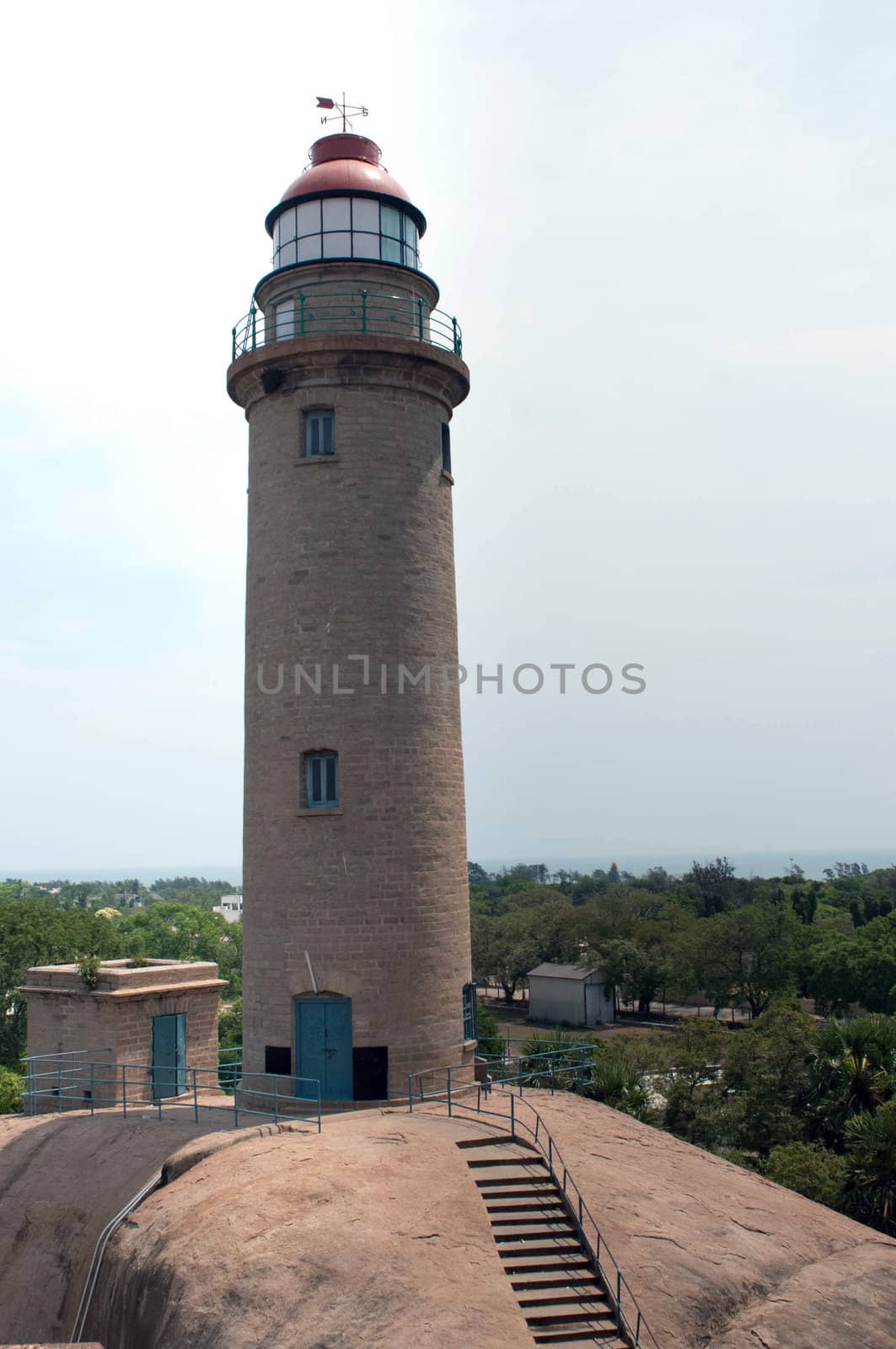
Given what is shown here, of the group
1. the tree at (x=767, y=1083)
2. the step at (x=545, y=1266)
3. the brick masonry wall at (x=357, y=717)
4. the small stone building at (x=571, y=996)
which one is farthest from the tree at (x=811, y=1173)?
the small stone building at (x=571, y=996)

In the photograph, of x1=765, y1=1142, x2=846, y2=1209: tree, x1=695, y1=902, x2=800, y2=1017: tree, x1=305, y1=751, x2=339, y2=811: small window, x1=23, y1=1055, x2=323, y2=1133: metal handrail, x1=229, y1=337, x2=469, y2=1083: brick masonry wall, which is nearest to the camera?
x1=23, y1=1055, x2=323, y2=1133: metal handrail

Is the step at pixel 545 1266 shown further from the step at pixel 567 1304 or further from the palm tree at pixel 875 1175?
the palm tree at pixel 875 1175

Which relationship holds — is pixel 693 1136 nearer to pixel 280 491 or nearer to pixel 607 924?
pixel 280 491

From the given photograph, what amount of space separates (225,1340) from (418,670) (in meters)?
11.7

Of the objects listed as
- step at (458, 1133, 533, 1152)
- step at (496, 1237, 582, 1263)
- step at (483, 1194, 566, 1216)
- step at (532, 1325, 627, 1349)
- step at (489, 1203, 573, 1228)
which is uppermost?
step at (458, 1133, 533, 1152)

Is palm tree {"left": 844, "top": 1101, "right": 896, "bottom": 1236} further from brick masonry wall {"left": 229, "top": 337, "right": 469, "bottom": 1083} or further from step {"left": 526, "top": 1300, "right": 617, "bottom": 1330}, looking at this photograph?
step {"left": 526, "top": 1300, "right": 617, "bottom": 1330}

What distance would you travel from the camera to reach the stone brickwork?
19.0 m

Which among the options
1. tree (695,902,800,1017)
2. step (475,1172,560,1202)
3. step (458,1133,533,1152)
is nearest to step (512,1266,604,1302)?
step (475,1172,560,1202)

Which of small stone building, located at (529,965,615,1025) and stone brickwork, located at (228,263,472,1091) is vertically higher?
stone brickwork, located at (228,263,472,1091)

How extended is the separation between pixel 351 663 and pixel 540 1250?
1054cm

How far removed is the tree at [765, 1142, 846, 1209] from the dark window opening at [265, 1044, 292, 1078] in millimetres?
9918

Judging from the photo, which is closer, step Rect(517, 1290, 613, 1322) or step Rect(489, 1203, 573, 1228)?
step Rect(517, 1290, 613, 1322)

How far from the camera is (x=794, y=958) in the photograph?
61719 mm

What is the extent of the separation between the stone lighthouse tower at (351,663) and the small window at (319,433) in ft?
0.17
